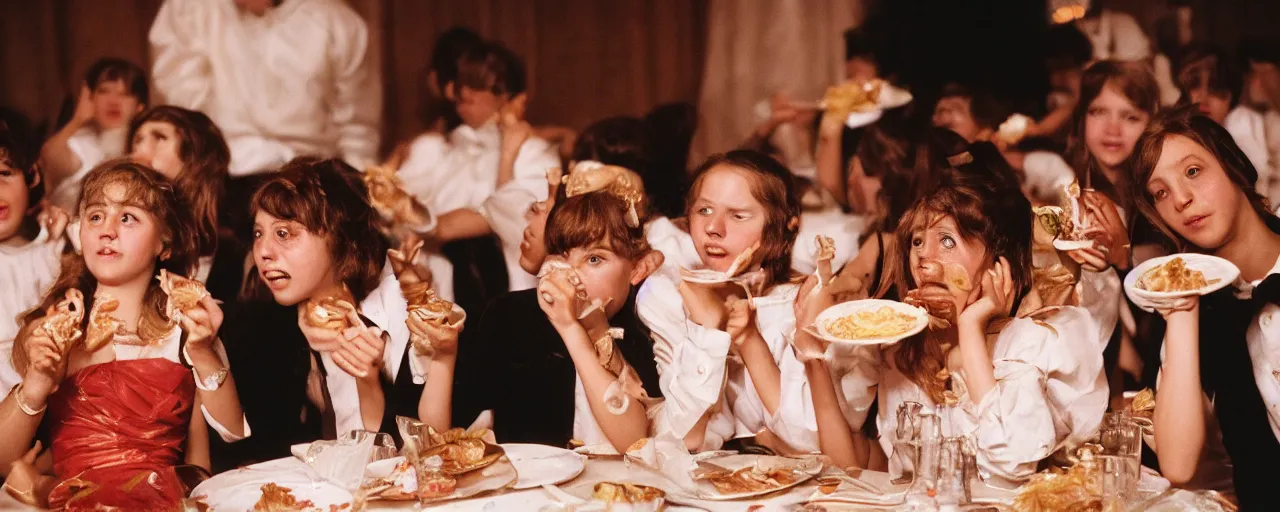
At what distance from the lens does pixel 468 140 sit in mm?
5555

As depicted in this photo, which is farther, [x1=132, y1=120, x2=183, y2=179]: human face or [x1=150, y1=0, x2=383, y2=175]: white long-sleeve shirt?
[x1=150, y1=0, x2=383, y2=175]: white long-sleeve shirt

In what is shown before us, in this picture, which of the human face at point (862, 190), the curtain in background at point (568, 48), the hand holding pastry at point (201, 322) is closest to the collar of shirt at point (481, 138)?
the curtain in background at point (568, 48)

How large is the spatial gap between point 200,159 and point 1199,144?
10.5 feet

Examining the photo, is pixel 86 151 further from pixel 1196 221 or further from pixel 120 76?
pixel 1196 221

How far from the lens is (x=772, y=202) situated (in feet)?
11.6

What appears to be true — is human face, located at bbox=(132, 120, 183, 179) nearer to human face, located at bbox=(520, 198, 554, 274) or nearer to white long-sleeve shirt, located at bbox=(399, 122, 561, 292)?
white long-sleeve shirt, located at bbox=(399, 122, 561, 292)

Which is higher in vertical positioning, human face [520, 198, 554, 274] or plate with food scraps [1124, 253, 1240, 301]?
plate with food scraps [1124, 253, 1240, 301]

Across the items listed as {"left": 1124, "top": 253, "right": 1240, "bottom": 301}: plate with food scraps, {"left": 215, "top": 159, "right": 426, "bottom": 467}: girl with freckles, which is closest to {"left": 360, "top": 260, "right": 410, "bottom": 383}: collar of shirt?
{"left": 215, "top": 159, "right": 426, "bottom": 467}: girl with freckles

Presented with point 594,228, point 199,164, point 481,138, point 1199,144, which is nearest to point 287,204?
point 594,228

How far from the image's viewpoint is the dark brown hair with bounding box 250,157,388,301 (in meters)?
3.61

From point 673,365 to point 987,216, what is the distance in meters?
0.86

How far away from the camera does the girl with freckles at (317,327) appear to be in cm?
357

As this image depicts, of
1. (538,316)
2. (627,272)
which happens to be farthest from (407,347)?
(627,272)

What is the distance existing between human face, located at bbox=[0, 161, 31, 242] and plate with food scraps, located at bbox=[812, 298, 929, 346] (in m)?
2.67
